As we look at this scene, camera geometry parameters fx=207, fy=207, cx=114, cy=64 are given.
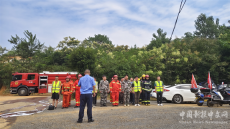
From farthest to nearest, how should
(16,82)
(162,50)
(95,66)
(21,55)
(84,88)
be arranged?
(21,55), (162,50), (16,82), (95,66), (84,88)

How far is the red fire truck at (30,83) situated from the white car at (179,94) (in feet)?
36.8

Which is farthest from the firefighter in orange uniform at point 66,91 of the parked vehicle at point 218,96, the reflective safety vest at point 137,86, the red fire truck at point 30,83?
the red fire truck at point 30,83

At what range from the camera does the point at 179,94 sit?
14477 millimetres

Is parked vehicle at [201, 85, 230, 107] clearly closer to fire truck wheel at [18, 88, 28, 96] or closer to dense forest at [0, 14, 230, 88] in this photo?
dense forest at [0, 14, 230, 88]

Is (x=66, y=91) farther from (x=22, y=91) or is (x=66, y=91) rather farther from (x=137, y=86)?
(x=22, y=91)

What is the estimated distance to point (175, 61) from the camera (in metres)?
24.4

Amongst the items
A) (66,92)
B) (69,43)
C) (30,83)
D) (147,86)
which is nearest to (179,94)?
(147,86)

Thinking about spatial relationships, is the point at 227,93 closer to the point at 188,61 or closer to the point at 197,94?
the point at 197,94

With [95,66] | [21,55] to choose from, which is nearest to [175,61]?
[95,66]

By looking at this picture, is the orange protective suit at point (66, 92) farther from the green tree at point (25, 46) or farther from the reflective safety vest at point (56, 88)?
the green tree at point (25, 46)

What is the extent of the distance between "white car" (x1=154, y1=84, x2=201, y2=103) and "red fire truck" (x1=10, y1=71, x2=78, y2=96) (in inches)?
442

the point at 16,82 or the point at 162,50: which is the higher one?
the point at 162,50

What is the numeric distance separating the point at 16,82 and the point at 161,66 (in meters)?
16.3

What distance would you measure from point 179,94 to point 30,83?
1629cm
